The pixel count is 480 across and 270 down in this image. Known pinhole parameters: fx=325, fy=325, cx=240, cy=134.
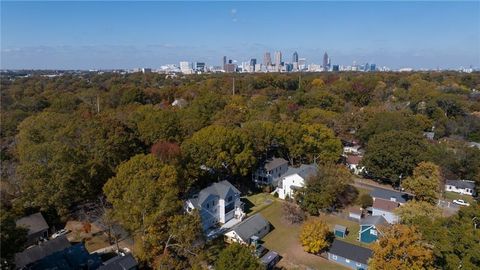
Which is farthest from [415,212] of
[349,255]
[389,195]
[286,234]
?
[286,234]

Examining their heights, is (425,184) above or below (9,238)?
below

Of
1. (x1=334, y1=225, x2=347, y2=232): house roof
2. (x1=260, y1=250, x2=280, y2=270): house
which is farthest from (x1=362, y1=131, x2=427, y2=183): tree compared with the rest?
(x1=260, y1=250, x2=280, y2=270): house

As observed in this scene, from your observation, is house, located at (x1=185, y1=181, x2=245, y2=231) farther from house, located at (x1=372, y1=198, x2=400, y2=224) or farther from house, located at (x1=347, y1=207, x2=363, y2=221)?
house, located at (x1=372, y1=198, x2=400, y2=224)

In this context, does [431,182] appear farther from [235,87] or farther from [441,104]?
[235,87]

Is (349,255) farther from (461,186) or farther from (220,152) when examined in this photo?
(461,186)

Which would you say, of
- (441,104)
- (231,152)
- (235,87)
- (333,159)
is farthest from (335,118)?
(235,87)

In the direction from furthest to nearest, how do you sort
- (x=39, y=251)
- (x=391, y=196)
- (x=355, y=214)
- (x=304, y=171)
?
(x=304, y=171) → (x=391, y=196) → (x=355, y=214) → (x=39, y=251)

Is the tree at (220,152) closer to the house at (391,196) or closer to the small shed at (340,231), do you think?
the small shed at (340,231)
